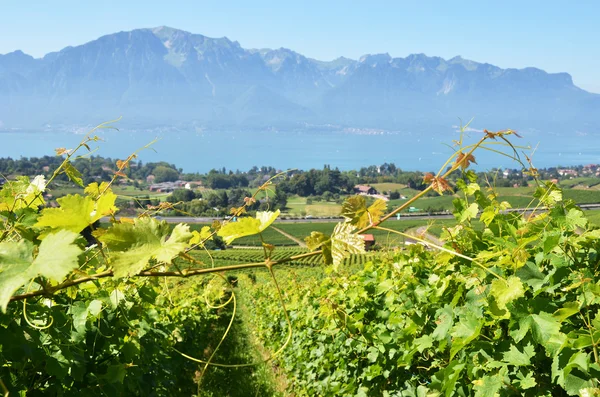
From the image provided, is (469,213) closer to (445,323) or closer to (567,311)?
(445,323)

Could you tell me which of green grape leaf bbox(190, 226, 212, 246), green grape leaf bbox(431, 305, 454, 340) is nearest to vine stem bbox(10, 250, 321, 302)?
green grape leaf bbox(190, 226, 212, 246)

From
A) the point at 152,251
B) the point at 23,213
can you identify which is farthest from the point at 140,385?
the point at 152,251

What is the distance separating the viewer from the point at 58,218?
0.86 meters

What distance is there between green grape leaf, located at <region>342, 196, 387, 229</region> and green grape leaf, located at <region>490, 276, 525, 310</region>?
51cm

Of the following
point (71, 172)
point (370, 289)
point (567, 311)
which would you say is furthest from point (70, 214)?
point (370, 289)

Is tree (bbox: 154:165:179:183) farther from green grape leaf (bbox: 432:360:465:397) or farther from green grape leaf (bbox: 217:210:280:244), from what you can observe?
green grape leaf (bbox: 217:210:280:244)

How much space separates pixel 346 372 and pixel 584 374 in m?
2.70

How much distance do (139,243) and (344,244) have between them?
14.7 inches

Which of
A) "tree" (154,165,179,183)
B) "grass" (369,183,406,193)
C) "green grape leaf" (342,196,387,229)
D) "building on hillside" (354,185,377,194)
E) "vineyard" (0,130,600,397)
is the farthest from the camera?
"tree" (154,165,179,183)

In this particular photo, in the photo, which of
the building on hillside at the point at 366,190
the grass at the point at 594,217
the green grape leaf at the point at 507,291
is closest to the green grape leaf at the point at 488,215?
the green grape leaf at the point at 507,291

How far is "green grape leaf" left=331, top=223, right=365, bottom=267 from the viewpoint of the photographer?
0.89 meters

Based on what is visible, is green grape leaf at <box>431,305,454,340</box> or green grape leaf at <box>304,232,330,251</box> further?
green grape leaf at <box>431,305,454,340</box>

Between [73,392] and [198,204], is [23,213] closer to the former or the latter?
[198,204]

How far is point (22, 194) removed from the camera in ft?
4.87
